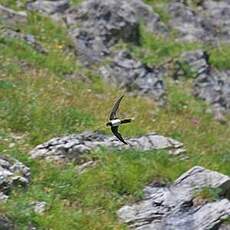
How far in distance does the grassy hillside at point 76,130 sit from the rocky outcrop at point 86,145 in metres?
0.24

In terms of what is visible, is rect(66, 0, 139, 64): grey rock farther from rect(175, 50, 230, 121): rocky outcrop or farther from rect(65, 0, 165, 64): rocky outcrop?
rect(175, 50, 230, 121): rocky outcrop

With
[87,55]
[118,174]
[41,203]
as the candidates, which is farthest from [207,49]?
[41,203]

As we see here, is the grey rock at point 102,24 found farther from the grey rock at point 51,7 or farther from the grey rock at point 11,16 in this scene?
the grey rock at point 11,16

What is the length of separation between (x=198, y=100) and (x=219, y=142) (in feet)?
15.9

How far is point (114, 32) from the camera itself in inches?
765

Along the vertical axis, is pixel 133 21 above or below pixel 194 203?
below

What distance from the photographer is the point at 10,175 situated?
30.0ft

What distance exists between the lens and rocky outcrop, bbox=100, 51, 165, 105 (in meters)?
17.3

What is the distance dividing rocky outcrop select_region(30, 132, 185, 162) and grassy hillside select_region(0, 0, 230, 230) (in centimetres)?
24

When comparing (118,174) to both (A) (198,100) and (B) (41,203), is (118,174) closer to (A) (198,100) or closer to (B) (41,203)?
(B) (41,203)

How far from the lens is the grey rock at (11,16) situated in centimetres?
1723

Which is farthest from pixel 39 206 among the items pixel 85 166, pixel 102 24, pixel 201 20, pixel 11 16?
pixel 201 20

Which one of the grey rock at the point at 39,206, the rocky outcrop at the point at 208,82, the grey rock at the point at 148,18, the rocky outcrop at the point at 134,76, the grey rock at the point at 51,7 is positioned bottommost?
the rocky outcrop at the point at 208,82

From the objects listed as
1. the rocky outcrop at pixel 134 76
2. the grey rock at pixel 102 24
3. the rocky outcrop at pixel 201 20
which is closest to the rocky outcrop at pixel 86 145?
the rocky outcrop at pixel 134 76
